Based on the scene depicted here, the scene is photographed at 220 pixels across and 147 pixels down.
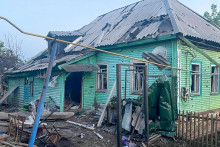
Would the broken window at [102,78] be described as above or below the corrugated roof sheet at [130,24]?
below

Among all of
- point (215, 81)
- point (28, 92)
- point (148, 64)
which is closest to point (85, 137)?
point (148, 64)

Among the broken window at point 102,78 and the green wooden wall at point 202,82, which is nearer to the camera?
the green wooden wall at point 202,82

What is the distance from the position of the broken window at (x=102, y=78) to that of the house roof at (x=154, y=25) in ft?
4.44

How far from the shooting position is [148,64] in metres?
9.03

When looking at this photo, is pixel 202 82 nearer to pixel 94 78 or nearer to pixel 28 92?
pixel 94 78

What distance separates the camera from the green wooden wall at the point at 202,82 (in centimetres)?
826

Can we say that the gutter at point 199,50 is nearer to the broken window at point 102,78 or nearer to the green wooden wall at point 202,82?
the green wooden wall at point 202,82

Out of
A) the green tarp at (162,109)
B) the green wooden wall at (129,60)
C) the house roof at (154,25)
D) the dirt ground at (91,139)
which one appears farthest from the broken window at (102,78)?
the green tarp at (162,109)

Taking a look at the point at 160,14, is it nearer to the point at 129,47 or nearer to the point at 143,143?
the point at 129,47

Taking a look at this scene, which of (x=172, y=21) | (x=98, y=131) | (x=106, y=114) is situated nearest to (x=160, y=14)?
(x=172, y=21)

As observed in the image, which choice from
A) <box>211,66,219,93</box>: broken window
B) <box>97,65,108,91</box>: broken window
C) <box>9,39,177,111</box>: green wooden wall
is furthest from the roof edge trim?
<box>97,65,108,91</box>: broken window

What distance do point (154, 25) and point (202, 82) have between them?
338 centimetres

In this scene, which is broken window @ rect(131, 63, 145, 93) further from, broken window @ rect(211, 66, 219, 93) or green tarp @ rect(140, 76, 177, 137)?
broken window @ rect(211, 66, 219, 93)

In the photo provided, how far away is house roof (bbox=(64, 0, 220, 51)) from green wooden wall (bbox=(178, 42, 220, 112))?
0.75 meters
